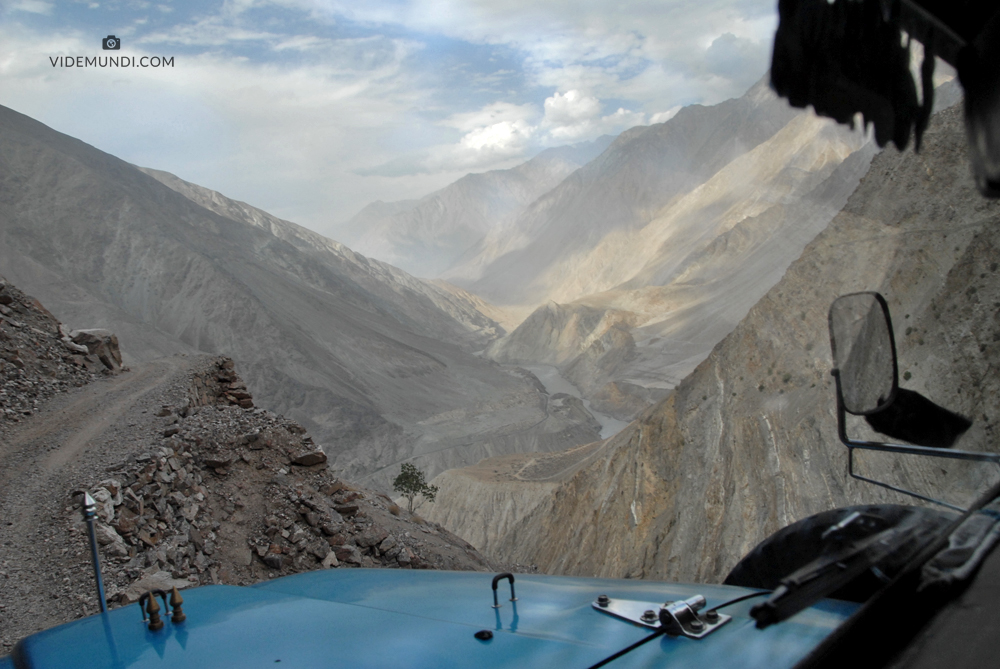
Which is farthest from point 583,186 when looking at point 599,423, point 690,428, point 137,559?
point 137,559

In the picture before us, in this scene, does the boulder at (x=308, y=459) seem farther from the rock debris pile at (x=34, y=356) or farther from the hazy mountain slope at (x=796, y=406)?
the hazy mountain slope at (x=796, y=406)

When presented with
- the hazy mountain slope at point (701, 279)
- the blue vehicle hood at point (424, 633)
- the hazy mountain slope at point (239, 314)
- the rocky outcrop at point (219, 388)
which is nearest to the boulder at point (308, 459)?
the rocky outcrop at point (219, 388)

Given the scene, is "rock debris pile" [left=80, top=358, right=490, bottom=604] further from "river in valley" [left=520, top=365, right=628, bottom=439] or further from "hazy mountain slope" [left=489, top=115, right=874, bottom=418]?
"hazy mountain slope" [left=489, top=115, right=874, bottom=418]

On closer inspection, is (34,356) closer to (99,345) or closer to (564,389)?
(99,345)

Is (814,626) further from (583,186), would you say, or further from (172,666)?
(583,186)

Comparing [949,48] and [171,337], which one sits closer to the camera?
[949,48]
